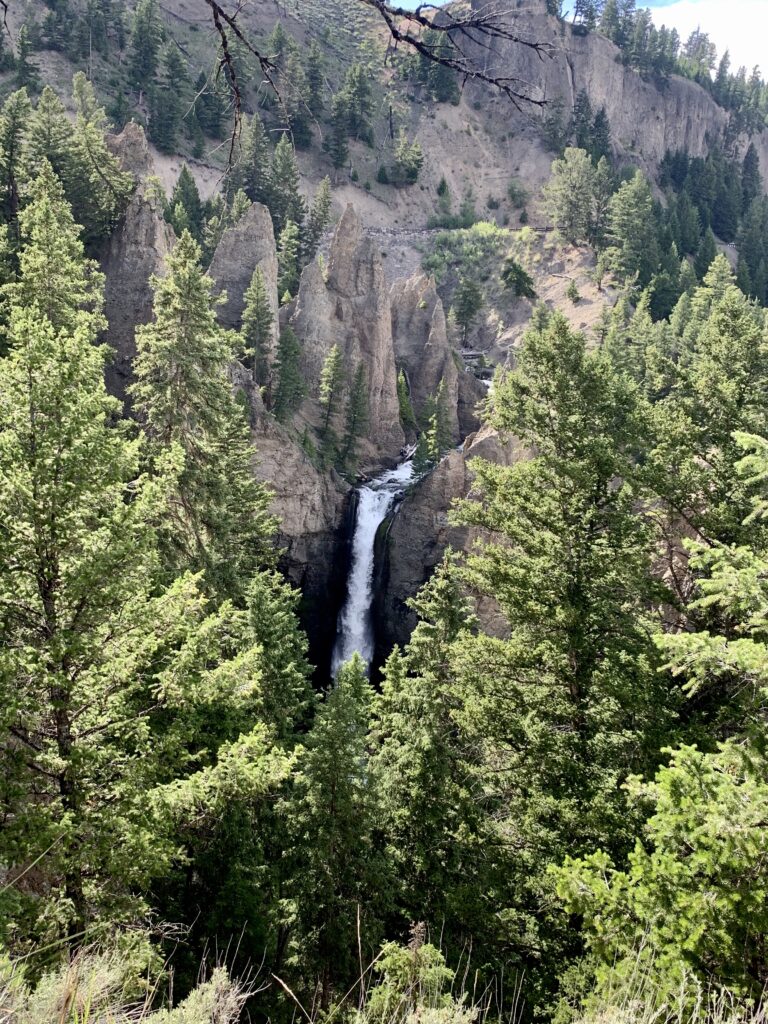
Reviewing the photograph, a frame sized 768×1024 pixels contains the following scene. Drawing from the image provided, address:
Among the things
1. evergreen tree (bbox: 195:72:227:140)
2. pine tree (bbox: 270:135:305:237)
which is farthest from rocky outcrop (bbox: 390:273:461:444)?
evergreen tree (bbox: 195:72:227:140)

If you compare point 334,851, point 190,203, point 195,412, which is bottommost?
point 334,851

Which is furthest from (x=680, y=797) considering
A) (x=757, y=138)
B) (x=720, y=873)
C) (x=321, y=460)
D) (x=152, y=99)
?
(x=757, y=138)

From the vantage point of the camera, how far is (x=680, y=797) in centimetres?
701

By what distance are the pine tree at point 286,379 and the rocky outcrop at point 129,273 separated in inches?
309

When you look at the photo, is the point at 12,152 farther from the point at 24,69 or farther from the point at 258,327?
the point at 24,69

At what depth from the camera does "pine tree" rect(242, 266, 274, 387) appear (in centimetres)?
3912

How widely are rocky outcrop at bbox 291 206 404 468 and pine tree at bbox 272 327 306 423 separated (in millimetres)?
5286

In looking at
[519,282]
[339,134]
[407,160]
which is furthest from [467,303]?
[339,134]

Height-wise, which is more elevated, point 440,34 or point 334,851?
point 440,34

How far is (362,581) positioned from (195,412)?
19892 millimetres

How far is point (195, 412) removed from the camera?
1956 cm

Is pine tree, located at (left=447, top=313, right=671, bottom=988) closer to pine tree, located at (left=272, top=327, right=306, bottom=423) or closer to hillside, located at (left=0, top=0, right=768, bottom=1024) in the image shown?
hillside, located at (left=0, top=0, right=768, bottom=1024)

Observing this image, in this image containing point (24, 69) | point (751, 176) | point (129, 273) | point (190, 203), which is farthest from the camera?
point (751, 176)

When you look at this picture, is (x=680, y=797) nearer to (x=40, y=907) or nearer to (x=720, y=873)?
(x=720, y=873)
